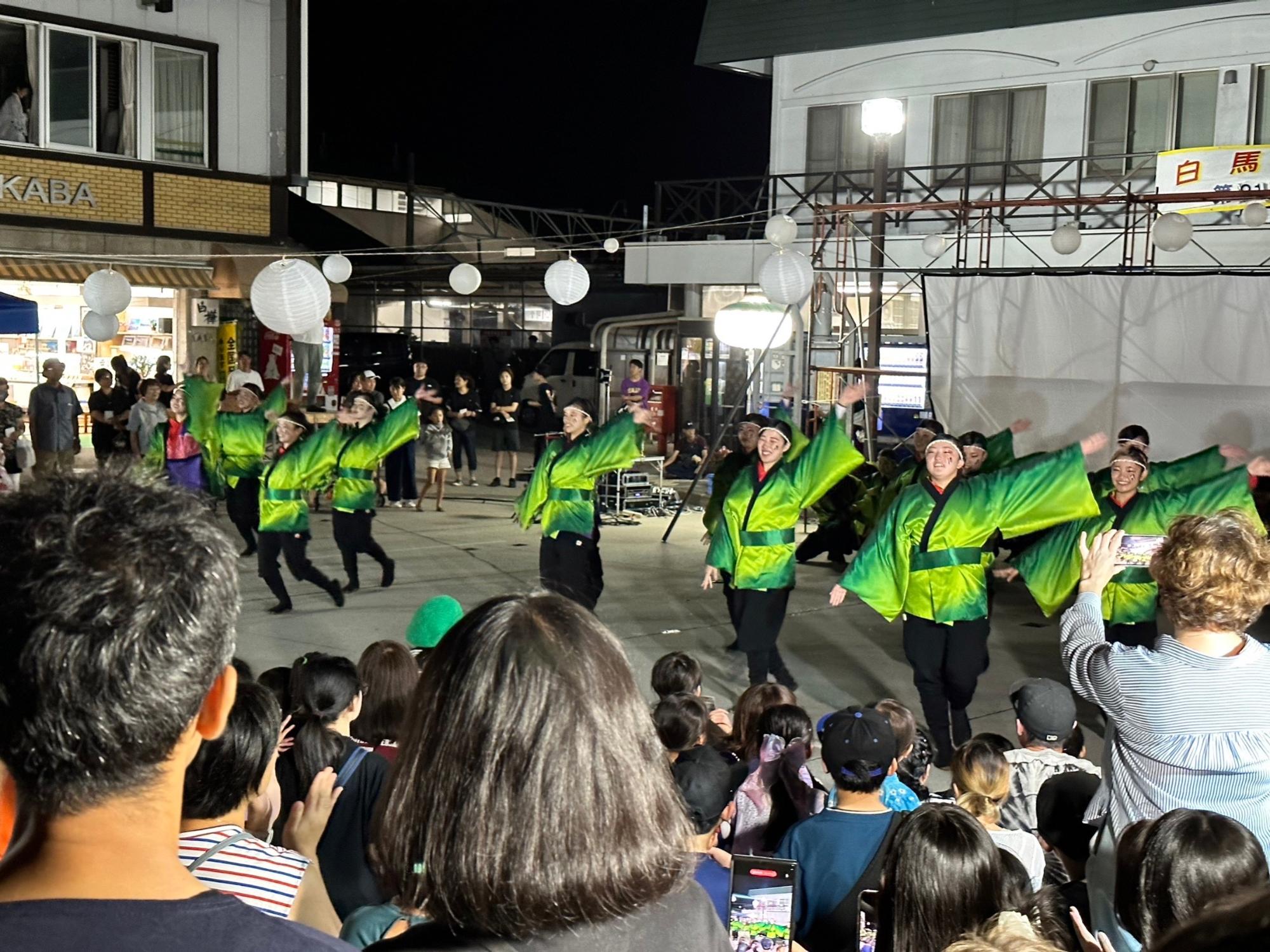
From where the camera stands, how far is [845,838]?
3191mm

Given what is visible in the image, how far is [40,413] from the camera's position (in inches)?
525

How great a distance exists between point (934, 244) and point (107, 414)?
10.1 m

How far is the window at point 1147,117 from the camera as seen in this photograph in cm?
1678

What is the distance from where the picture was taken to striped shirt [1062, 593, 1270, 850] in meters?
3.01

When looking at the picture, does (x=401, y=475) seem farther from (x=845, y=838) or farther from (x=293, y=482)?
(x=845, y=838)

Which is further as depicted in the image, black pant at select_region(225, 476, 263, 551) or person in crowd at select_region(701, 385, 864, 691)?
black pant at select_region(225, 476, 263, 551)

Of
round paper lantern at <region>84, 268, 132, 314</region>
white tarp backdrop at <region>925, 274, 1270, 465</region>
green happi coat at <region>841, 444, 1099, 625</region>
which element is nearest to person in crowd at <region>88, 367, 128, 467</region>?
round paper lantern at <region>84, 268, 132, 314</region>

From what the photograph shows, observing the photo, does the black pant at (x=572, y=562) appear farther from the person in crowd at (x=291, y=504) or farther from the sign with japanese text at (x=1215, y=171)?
the sign with japanese text at (x=1215, y=171)

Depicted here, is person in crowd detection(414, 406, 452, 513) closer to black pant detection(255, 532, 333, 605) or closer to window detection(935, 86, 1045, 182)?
black pant detection(255, 532, 333, 605)

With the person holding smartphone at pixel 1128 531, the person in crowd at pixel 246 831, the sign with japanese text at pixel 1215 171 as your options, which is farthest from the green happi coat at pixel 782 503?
the sign with japanese text at pixel 1215 171

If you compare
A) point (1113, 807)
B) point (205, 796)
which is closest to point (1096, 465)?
point (1113, 807)

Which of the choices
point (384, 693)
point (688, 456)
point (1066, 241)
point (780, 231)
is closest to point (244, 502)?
point (780, 231)

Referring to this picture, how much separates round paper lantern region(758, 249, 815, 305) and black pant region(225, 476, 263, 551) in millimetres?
4634

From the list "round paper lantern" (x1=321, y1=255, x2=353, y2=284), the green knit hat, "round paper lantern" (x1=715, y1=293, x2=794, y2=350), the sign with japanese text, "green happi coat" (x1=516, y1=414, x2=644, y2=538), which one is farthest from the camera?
"round paper lantern" (x1=321, y1=255, x2=353, y2=284)
